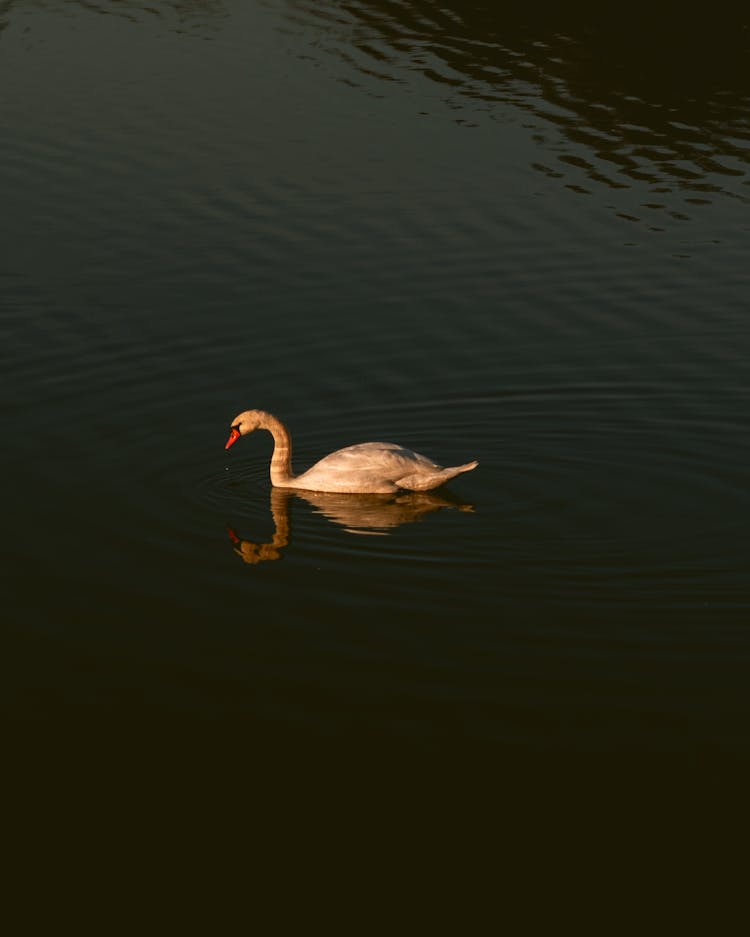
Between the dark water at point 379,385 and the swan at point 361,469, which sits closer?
the dark water at point 379,385

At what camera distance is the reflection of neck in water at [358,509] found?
19094mm

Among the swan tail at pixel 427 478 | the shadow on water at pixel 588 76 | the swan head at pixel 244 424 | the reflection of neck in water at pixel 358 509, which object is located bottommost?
the reflection of neck in water at pixel 358 509

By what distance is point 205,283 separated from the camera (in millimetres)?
27109

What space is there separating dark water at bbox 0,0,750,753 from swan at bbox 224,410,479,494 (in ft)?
0.86

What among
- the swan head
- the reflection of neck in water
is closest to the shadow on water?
the swan head

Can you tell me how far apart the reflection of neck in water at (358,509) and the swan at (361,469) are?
4.8 inches

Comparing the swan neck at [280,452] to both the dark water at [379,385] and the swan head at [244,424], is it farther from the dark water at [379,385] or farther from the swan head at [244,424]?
the dark water at [379,385]

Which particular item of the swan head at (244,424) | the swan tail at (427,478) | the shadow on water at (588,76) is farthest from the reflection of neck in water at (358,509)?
the shadow on water at (588,76)

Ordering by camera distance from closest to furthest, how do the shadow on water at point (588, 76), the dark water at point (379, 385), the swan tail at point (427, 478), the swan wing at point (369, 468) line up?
the dark water at point (379, 385) → the swan wing at point (369, 468) → the swan tail at point (427, 478) → the shadow on water at point (588, 76)

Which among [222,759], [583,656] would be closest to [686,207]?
[583,656]

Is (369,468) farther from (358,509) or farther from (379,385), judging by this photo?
(379,385)

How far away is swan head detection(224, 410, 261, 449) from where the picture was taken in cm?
2047

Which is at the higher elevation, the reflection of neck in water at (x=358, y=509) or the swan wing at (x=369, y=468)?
the swan wing at (x=369, y=468)

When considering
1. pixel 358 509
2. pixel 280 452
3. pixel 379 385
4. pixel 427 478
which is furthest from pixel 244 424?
pixel 379 385
